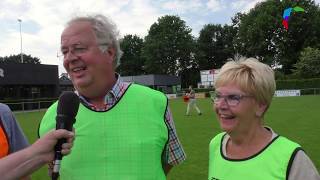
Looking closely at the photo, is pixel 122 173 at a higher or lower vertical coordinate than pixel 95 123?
lower

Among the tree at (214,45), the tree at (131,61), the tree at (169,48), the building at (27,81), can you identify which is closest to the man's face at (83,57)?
the building at (27,81)

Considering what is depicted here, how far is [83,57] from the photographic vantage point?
3248 millimetres

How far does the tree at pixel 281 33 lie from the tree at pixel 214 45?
17516mm

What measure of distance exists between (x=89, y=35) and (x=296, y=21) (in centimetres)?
7128

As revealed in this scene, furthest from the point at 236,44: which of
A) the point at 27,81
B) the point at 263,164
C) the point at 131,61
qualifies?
the point at 263,164

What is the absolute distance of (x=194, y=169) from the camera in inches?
360

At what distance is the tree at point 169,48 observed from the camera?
87.1m

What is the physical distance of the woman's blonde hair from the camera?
308cm

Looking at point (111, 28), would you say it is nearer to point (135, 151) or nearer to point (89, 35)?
point (89, 35)

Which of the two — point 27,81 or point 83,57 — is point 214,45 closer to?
point 27,81

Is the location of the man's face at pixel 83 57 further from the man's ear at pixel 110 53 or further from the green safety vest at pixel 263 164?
the green safety vest at pixel 263 164

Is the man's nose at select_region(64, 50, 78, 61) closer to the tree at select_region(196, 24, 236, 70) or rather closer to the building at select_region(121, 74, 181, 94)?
the building at select_region(121, 74, 181, 94)

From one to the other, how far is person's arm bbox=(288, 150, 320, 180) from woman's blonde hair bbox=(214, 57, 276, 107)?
498 millimetres

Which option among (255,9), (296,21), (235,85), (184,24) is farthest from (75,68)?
(184,24)
